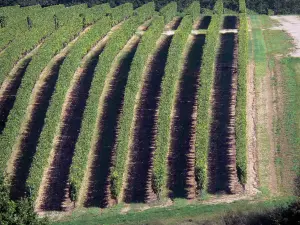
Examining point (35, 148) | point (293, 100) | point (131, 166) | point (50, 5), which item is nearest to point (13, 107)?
point (35, 148)

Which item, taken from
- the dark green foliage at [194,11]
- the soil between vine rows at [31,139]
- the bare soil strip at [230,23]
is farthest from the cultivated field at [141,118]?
the dark green foliage at [194,11]

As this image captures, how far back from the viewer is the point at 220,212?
39.3m

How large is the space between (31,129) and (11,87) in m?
10.5

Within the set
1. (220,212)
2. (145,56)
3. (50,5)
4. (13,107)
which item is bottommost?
(220,212)

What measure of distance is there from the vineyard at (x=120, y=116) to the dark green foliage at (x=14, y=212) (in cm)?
1024

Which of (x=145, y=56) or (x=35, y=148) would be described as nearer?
(x=35, y=148)

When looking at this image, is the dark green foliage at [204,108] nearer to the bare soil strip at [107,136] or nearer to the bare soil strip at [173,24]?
the bare soil strip at [107,136]

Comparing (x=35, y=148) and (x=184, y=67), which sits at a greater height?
(x=184, y=67)

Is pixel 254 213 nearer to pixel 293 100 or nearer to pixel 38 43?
pixel 293 100

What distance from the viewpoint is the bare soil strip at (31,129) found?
150 feet

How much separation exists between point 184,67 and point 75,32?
1961 centimetres

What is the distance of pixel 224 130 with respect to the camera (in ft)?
165

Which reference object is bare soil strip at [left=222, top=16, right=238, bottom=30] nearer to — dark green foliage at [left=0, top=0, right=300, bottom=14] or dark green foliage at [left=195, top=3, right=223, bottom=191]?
dark green foliage at [left=195, top=3, right=223, bottom=191]

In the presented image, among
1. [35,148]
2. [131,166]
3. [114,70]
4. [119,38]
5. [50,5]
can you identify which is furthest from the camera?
[50,5]
